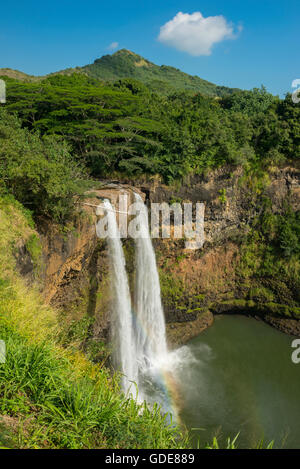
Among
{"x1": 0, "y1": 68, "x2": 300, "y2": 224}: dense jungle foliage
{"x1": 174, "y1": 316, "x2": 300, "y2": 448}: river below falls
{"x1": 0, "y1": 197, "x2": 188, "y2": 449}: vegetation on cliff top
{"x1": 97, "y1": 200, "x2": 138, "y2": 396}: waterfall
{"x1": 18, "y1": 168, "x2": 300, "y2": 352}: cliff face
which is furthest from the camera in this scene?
{"x1": 18, "y1": 168, "x2": 300, "y2": 352}: cliff face

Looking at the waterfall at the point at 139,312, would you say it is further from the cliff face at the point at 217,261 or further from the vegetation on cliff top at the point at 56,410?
the vegetation on cliff top at the point at 56,410

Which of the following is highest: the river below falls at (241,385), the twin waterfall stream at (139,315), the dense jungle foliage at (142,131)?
the dense jungle foliage at (142,131)

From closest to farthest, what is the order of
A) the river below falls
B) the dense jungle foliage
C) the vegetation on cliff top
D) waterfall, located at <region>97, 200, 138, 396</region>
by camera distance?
the vegetation on cliff top, the river below falls, waterfall, located at <region>97, 200, 138, 396</region>, the dense jungle foliage

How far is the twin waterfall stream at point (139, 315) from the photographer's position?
404 inches

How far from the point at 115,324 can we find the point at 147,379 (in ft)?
8.21

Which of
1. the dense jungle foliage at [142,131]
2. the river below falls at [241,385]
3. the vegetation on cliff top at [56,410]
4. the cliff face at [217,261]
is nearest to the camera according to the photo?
the vegetation on cliff top at [56,410]

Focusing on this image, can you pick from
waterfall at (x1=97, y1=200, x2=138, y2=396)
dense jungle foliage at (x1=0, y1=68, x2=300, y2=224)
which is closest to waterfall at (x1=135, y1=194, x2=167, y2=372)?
waterfall at (x1=97, y1=200, x2=138, y2=396)

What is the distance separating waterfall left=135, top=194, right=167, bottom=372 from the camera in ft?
39.2

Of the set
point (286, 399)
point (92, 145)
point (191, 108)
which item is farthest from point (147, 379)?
point (191, 108)

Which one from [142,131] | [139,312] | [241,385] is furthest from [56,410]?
[142,131]

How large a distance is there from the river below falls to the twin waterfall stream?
1.20 m

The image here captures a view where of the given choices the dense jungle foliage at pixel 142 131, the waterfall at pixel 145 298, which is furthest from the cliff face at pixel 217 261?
the dense jungle foliage at pixel 142 131

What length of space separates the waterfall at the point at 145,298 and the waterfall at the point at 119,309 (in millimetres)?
1283

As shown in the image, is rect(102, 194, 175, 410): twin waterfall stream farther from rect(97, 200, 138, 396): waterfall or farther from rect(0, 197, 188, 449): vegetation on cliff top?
rect(0, 197, 188, 449): vegetation on cliff top
